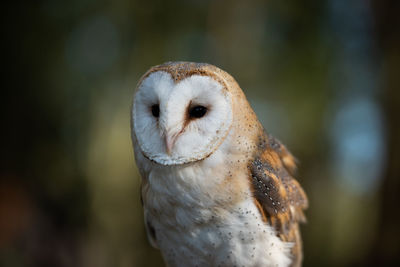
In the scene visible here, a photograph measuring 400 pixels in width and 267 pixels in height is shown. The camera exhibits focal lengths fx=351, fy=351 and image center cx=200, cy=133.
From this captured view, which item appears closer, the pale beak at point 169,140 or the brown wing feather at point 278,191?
the pale beak at point 169,140

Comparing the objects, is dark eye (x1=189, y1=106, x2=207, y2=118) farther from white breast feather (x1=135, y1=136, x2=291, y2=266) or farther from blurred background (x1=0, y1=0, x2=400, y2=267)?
blurred background (x1=0, y1=0, x2=400, y2=267)

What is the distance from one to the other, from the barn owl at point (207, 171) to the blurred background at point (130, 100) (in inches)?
95.1

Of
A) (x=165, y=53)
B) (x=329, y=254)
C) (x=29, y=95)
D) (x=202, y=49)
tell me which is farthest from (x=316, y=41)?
(x=29, y=95)

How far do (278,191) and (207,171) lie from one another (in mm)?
287

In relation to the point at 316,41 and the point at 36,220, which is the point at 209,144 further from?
the point at 316,41

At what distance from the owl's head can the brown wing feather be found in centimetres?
21

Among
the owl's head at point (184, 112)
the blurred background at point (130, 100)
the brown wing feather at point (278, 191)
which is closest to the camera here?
the owl's head at point (184, 112)

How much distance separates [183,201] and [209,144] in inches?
7.6

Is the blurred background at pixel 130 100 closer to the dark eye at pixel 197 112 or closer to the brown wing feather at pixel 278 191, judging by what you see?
the brown wing feather at pixel 278 191

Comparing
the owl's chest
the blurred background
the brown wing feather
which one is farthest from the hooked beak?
the blurred background

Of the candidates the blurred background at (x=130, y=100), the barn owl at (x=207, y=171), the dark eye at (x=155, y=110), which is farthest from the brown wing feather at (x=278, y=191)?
the blurred background at (x=130, y=100)

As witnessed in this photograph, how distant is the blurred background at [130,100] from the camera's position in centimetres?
347

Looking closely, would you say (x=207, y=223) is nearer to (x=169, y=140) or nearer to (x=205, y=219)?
(x=205, y=219)

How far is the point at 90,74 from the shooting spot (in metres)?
3.86
